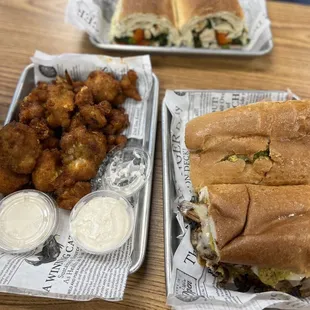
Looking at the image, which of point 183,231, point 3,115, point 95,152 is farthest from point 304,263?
point 3,115

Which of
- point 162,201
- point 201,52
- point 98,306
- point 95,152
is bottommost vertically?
point 98,306

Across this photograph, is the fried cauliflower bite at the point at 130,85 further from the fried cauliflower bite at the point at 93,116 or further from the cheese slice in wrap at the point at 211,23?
the cheese slice in wrap at the point at 211,23

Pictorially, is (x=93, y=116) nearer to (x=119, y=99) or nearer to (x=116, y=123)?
(x=116, y=123)

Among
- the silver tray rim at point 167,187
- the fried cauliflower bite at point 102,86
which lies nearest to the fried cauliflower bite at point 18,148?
the fried cauliflower bite at point 102,86

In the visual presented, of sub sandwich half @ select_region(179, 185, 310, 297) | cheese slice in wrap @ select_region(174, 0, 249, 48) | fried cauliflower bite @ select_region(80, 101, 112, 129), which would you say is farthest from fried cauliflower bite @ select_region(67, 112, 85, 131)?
cheese slice in wrap @ select_region(174, 0, 249, 48)

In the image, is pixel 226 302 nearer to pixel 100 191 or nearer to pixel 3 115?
pixel 100 191
